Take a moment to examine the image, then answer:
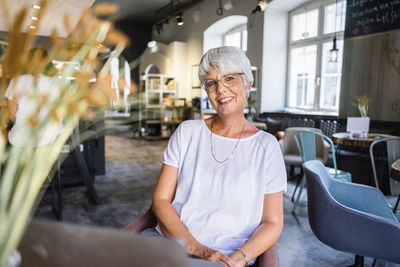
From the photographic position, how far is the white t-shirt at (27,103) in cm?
35

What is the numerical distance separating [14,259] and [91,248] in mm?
101

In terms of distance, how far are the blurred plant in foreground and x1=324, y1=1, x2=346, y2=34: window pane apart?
6.20 metres

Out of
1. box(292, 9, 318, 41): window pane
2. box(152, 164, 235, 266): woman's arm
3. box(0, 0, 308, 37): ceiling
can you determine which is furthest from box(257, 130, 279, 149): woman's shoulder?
box(292, 9, 318, 41): window pane

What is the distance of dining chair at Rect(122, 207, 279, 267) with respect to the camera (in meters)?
1.13

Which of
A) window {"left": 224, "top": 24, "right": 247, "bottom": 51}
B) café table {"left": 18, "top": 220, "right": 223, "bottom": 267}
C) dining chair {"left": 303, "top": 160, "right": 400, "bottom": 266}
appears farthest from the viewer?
window {"left": 224, "top": 24, "right": 247, "bottom": 51}

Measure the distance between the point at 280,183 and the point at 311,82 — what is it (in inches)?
223

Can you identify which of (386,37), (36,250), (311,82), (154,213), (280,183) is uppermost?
(386,37)

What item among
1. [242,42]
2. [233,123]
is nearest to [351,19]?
[242,42]

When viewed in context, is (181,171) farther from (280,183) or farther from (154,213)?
(280,183)

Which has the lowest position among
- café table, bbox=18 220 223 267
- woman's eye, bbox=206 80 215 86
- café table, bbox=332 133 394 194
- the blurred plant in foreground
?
café table, bbox=332 133 394 194

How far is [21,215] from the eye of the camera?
0.34 metres

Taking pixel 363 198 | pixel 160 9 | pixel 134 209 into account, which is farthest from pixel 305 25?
pixel 363 198

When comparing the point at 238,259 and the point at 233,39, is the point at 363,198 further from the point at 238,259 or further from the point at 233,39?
the point at 233,39

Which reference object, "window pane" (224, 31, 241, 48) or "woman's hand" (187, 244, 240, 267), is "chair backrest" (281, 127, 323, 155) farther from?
"window pane" (224, 31, 241, 48)
